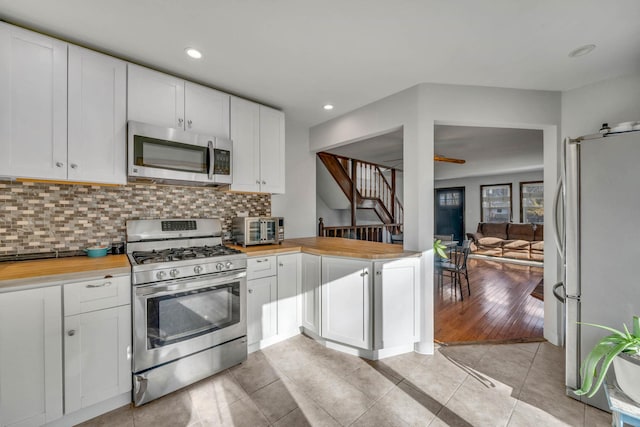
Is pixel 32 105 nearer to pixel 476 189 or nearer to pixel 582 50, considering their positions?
pixel 582 50

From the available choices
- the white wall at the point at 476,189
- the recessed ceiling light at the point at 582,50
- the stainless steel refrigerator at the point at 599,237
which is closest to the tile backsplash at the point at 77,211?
the stainless steel refrigerator at the point at 599,237

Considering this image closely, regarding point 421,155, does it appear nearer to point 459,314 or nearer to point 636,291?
point 636,291

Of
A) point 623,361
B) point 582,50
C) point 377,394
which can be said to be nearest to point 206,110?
point 377,394

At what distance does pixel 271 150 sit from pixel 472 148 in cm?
416

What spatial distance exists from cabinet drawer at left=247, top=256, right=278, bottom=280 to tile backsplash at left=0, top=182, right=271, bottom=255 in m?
0.81

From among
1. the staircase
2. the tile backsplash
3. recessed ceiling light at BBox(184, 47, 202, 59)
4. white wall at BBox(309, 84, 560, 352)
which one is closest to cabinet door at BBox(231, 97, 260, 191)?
the tile backsplash

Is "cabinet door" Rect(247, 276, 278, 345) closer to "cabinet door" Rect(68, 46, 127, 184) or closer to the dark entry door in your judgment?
"cabinet door" Rect(68, 46, 127, 184)

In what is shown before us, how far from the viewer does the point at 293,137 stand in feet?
12.0

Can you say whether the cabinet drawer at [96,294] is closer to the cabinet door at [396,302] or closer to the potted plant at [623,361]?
the cabinet door at [396,302]

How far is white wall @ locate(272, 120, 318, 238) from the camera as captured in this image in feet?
11.7

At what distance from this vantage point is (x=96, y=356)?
1.71m

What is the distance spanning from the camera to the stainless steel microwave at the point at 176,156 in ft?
6.80

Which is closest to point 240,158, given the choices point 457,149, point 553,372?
point 553,372

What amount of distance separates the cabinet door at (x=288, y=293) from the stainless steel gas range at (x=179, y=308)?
413 millimetres
